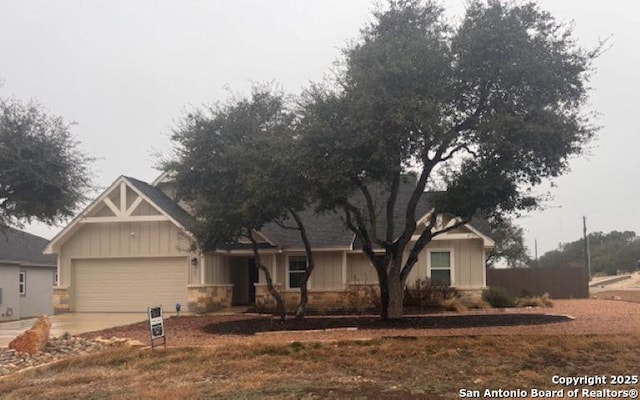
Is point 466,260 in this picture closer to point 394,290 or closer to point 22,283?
point 394,290

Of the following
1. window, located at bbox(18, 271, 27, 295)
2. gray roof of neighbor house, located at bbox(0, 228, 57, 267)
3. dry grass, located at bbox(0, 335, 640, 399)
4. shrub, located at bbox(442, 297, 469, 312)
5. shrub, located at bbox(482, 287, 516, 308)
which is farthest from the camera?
window, located at bbox(18, 271, 27, 295)

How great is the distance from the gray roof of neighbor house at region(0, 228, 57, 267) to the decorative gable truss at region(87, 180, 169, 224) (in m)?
8.81

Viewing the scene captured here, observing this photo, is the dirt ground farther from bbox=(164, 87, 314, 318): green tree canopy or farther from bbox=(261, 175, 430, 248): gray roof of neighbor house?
bbox=(261, 175, 430, 248): gray roof of neighbor house

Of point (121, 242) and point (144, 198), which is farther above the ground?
point (144, 198)

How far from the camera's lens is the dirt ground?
16250 millimetres

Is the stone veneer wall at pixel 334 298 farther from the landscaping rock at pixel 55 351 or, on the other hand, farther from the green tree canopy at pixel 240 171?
the landscaping rock at pixel 55 351

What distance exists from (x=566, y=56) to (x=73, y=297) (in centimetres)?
2122

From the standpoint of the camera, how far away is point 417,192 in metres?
19.2

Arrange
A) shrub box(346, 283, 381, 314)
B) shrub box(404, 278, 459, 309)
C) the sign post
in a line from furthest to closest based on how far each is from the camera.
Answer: shrub box(404, 278, 459, 309), shrub box(346, 283, 381, 314), the sign post

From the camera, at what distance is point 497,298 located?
1040 inches

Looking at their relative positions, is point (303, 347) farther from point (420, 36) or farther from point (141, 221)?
point (141, 221)

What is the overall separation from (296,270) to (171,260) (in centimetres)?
504

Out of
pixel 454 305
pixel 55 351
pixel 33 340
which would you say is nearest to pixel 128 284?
pixel 55 351

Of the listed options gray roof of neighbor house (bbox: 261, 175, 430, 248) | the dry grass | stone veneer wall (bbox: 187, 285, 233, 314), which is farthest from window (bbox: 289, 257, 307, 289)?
the dry grass
